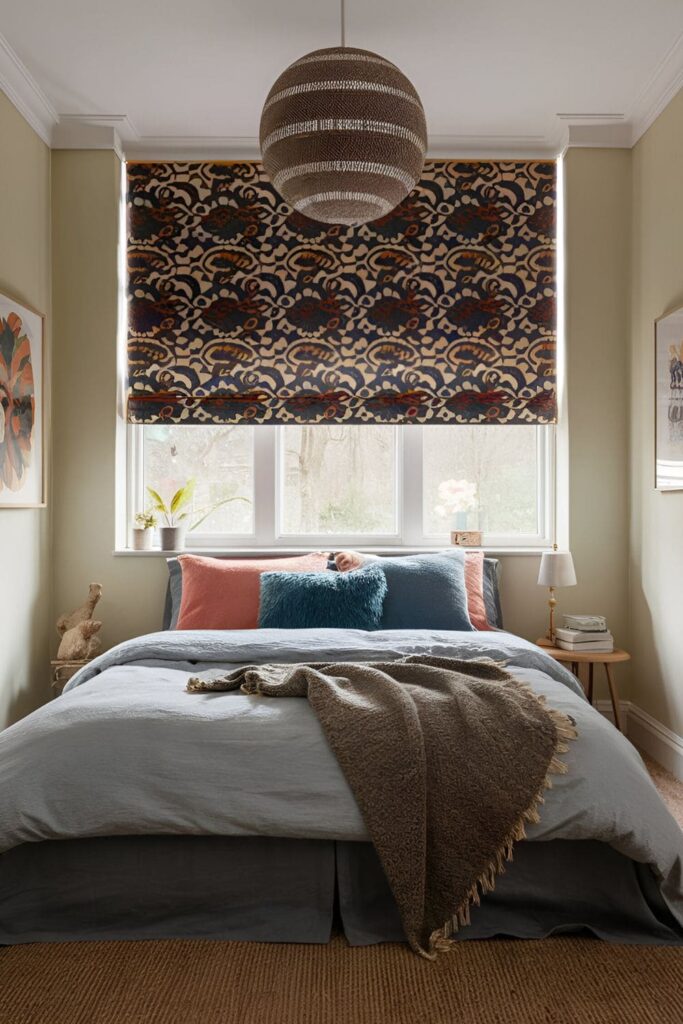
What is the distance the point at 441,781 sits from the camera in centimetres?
221

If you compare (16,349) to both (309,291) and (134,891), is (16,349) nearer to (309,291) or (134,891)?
(309,291)

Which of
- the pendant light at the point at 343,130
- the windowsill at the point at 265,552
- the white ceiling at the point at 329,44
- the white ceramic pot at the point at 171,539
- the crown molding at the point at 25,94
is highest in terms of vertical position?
the white ceiling at the point at 329,44

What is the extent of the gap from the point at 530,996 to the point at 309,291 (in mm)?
3468

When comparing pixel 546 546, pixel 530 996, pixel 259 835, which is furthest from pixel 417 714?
pixel 546 546

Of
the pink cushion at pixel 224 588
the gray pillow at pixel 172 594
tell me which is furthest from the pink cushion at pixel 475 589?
the gray pillow at pixel 172 594

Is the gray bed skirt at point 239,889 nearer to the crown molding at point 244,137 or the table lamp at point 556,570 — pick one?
the table lamp at point 556,570

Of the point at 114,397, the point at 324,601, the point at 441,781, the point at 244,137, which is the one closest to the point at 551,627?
the point at 324,601

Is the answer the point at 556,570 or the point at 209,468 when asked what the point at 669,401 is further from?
the point at 209,468

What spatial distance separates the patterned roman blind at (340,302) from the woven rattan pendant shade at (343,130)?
2183mm

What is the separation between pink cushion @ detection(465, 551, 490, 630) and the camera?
3.99 meters

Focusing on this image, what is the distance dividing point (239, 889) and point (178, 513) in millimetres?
2659

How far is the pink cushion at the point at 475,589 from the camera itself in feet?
13.1

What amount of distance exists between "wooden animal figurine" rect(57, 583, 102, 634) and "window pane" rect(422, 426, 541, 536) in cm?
174

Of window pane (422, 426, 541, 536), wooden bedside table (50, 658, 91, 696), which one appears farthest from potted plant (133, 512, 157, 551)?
window pane (422, 426, 541, 536)
